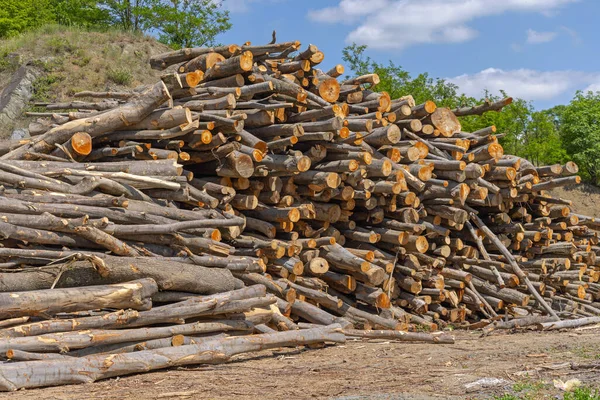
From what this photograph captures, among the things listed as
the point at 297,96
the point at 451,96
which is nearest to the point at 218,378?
the point at 297,96

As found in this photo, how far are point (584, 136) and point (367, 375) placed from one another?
86.9ft

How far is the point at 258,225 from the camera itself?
9.43 metres

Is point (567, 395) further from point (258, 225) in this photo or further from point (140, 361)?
point (258, 225)

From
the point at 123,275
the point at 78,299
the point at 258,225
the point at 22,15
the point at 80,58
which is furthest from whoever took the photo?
the point at 22,15

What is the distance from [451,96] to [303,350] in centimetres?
2529

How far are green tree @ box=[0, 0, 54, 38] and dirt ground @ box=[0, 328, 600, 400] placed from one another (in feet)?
102

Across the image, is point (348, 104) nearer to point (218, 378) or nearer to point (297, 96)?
point (297, 96)

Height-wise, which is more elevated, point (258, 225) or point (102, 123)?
point (102, 123)

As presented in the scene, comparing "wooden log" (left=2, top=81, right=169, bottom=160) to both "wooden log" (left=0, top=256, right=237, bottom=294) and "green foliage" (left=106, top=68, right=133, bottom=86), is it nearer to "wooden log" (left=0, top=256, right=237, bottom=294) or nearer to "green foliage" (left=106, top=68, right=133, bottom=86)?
"wooden log" (left=0, top=256, right=237, bottom=294)

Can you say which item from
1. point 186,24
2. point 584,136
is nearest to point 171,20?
point 186,24

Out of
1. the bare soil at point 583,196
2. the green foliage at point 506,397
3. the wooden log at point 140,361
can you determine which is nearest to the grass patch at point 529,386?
the green foliage at point 506,397

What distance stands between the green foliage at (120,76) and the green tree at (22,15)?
412 inches

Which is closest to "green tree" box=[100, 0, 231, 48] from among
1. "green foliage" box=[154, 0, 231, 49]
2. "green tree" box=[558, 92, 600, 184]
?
"green foliage" box=[154, 0, 231, 49]

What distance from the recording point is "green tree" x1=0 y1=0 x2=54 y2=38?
33.9 metres
